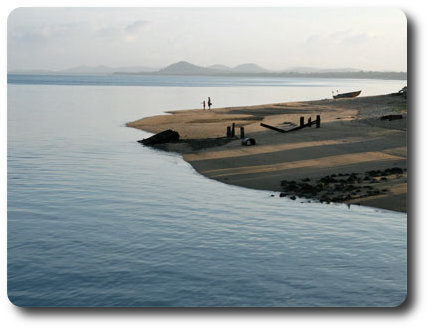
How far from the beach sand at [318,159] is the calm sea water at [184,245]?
1532 mm

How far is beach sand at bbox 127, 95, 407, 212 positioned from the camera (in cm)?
2619

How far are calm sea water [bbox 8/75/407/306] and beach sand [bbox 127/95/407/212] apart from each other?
153cm

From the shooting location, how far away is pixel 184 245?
18.8m

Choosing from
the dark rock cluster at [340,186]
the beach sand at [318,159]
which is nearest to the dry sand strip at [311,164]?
the beach sand at [318,159]

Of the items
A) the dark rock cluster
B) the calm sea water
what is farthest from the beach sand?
the calm sea water

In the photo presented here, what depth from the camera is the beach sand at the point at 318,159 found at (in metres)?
26.2

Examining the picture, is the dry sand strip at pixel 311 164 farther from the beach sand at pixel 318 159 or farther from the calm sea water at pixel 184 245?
the calm sea water at pixel 184 245

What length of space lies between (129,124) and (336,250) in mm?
44362

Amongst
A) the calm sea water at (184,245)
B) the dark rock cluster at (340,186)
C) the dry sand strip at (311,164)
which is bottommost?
the calm sea water at (184,245)

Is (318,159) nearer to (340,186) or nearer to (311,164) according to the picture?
(311,164)

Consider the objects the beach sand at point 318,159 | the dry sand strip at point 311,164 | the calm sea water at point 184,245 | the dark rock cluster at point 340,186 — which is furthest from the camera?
the dry sand strip at point 311,164

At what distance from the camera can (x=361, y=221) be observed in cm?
2203

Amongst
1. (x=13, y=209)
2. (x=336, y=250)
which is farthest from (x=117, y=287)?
(x=13, y=209)
